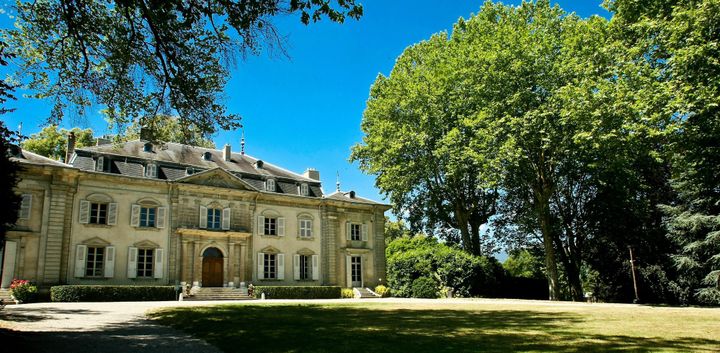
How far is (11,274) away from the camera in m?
20.9

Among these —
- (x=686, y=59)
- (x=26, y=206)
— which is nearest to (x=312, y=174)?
(x=26, y=206)

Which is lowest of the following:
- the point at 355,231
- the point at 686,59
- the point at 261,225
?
the point at 355,231

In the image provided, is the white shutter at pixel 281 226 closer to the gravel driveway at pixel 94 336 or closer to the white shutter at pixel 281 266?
the white shutter at pixel 281 266

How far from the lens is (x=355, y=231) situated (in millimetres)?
31797

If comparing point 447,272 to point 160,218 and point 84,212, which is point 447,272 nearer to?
point 160,218

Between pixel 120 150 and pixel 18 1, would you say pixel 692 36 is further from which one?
pixel 120 150

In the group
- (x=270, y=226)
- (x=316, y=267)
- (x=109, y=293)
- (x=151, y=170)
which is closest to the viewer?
(x=109, y=293)

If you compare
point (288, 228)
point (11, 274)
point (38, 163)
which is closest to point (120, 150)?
point (38, 163)

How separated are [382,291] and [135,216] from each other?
1446 cm

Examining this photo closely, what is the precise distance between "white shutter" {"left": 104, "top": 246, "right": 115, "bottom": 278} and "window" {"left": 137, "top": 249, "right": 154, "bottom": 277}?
4.05ft

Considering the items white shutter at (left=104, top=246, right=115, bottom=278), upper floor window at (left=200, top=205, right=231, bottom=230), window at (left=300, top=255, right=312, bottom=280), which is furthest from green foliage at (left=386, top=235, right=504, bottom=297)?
white shutter at (left=104, top=246, right=115, bottom=278)

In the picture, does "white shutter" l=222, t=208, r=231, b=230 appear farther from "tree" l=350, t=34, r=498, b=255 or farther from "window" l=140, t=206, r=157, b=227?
"tree" l=350, t=34, r=498, b=255

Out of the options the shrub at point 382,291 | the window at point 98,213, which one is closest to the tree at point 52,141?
the window at point 98,213

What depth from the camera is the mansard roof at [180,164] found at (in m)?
24.5
